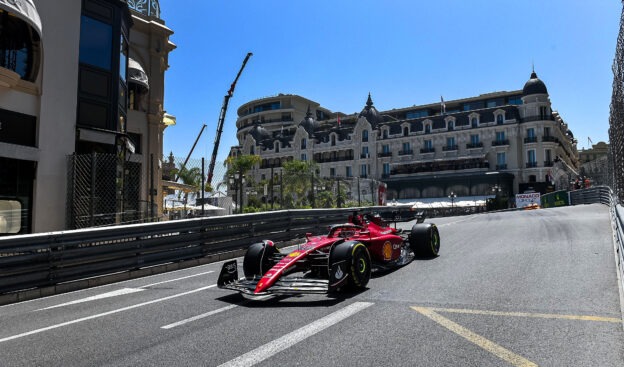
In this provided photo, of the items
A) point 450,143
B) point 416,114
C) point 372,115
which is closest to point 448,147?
point 450,143

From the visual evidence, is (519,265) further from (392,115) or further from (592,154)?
(592,154)

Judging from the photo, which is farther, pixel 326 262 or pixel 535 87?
pixel 535 87

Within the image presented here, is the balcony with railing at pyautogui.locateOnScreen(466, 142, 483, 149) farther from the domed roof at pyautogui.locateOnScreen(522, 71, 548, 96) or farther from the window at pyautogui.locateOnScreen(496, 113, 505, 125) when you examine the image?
the domed roof at pyautogui.locateOnScreen(522, 71, 548, 96)

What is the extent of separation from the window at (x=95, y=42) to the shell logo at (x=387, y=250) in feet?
43.8

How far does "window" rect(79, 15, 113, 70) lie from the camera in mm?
15594

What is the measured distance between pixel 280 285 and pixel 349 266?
1.03 m

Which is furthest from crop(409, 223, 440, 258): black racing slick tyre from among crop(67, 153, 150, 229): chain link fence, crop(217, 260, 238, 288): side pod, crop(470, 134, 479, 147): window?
crop(470, 134, 479, 147): window

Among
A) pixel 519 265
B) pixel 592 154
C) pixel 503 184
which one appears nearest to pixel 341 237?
pixel 519 265

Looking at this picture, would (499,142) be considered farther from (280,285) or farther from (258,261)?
(280,285)

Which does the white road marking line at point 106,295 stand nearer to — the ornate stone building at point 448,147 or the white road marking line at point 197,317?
the white road marking line at point 197,317

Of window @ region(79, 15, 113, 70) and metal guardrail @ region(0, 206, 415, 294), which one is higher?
window @ region(79, 15, 113, 70)

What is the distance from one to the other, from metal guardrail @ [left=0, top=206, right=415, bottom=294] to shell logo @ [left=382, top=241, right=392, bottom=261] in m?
1.90

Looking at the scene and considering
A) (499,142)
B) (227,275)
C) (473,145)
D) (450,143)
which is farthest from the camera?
(450,143)

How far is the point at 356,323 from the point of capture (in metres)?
4.83
